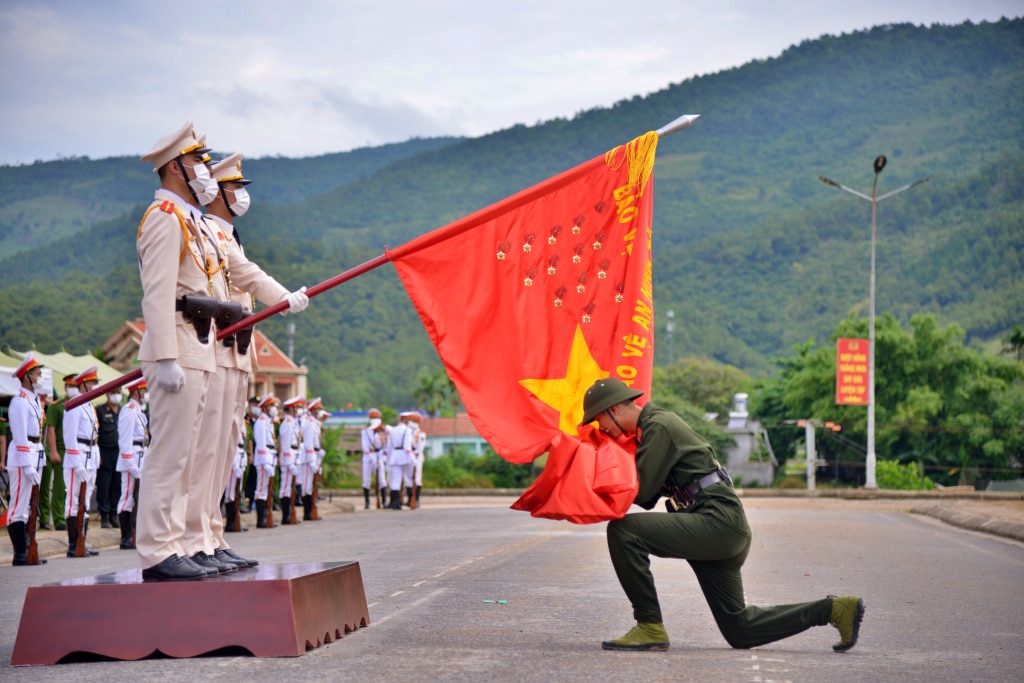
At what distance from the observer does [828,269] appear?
497 ft

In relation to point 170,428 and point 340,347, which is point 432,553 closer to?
Answer: point 170,428

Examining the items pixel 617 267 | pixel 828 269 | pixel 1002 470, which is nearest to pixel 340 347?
pixel 828 269

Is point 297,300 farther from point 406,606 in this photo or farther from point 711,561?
point 711,561

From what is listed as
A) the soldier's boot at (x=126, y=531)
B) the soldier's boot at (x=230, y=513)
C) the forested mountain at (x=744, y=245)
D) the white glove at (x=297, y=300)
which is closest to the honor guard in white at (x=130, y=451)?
the soldier's boot at (x=126, y=531)

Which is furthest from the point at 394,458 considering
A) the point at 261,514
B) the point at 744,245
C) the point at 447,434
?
the point at 744,245

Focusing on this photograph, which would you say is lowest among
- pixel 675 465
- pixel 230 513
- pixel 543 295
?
pixel 230 513

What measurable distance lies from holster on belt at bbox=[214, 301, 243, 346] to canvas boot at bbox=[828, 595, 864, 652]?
12.4ft

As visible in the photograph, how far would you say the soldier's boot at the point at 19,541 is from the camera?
45.0 ft

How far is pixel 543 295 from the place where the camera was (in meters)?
8.48

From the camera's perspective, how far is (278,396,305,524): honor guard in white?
2258 cm

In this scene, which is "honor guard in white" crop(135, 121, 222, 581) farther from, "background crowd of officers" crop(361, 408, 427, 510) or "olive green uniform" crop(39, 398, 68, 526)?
"background crowd of officers" crop(361, 408, 427, 510)

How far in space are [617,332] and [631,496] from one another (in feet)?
5.21

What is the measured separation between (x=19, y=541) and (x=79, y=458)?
1.76 metres

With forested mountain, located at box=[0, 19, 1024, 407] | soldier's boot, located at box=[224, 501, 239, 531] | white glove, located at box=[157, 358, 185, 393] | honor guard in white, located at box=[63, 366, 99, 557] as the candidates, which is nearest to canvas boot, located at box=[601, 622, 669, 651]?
white glove, located at box=[157, 358, 185, 393]
